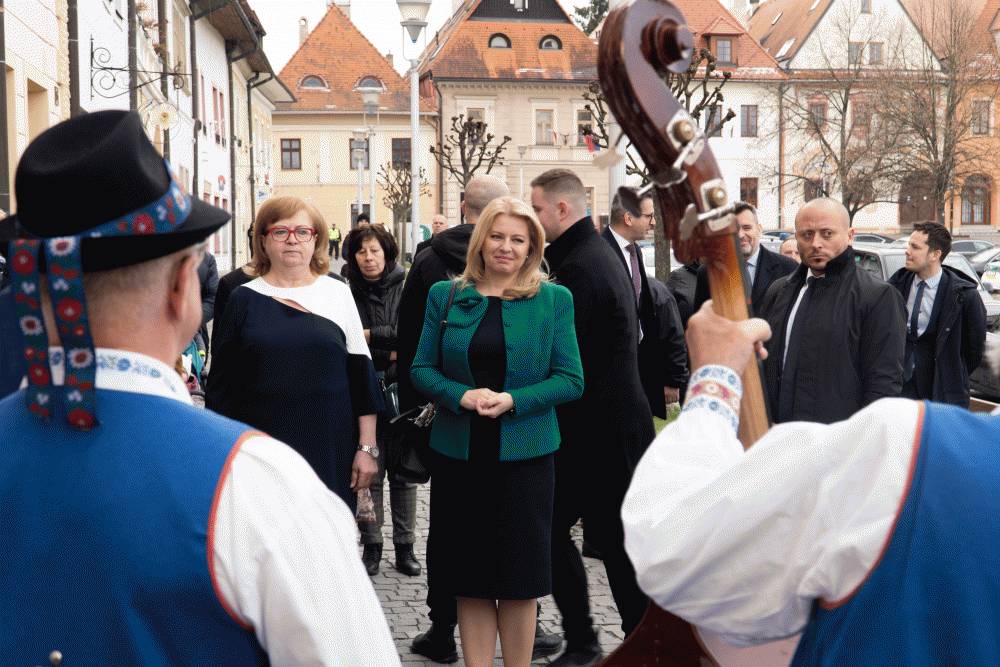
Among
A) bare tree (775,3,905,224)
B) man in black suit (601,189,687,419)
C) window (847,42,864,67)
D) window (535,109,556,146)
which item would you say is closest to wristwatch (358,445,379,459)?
man in black suit (601,189,687,419)

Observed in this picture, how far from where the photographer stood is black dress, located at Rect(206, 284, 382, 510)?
Result: 5000 millimetres

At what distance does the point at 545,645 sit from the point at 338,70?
62.6 meters

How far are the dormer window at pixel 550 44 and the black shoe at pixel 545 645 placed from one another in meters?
59.1

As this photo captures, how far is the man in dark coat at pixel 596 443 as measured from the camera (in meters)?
5.26

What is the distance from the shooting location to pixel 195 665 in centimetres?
163

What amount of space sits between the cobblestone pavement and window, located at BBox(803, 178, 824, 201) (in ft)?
163

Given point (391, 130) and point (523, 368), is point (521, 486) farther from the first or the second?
point (391, 130)

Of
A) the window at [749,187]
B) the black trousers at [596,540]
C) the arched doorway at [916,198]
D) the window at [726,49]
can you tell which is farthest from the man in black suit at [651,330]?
the window at [726,49]

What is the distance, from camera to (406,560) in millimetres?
6770

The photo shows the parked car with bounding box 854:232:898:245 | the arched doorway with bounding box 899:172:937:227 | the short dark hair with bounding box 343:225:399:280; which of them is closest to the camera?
the short dark hair with bounding box 343:225:399:280

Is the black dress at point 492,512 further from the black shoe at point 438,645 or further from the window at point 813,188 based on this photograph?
the window at point 813,188

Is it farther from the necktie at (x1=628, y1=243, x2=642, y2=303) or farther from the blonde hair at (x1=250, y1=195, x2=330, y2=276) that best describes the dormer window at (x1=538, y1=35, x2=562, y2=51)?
the blonde hair at (x1=250, y1=195, x2=330, y2=276)

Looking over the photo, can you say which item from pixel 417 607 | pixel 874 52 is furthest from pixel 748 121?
pixel 417 607

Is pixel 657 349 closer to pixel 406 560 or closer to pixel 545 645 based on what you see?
pixel 406 560
